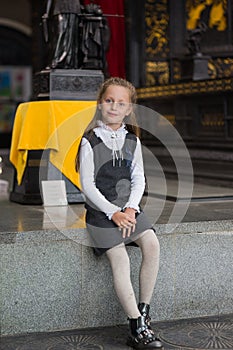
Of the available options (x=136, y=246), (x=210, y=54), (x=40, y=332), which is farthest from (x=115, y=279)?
(x=210, y=54)

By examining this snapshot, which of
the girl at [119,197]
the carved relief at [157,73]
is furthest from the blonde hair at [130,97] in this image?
the carved relief at [157,73]

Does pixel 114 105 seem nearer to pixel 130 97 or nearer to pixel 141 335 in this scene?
pixel 130 97

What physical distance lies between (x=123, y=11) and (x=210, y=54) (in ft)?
5.06

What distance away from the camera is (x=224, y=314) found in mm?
3789

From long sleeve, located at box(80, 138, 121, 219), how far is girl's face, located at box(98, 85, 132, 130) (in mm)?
156

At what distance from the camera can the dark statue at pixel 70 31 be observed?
16.7ft

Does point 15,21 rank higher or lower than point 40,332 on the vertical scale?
higher

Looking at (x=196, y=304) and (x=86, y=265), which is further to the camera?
(x=196, y=304)

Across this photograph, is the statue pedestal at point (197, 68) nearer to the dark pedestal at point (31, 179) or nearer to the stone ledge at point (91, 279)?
the dark pedestal at point (31, 179)

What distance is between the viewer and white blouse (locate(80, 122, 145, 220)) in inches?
127

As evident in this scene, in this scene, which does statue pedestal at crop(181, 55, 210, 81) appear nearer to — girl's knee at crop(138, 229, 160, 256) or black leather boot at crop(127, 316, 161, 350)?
girl's knee at crop(138, 229, 160, 256)

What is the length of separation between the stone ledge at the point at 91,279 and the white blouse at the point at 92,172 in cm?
27

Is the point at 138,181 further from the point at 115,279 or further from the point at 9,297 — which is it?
the point at 9,297

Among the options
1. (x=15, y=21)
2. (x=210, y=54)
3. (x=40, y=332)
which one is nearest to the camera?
(x=40, y=332)
